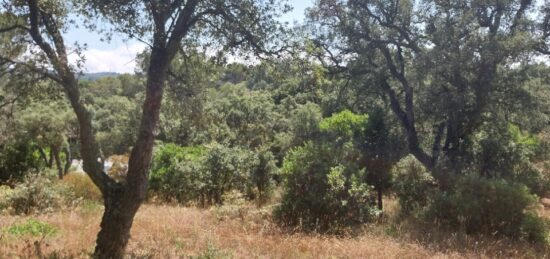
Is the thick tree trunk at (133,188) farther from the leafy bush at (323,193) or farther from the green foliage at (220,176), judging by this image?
the green foliage at (220,176)

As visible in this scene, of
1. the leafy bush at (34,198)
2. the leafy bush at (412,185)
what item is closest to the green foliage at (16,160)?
the leafy bush at (34,198)

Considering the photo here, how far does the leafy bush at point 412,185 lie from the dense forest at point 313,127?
0.12 feet

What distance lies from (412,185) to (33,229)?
8771mm

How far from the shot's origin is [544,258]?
8711mm

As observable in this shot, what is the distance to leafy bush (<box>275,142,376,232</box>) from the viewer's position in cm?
1050

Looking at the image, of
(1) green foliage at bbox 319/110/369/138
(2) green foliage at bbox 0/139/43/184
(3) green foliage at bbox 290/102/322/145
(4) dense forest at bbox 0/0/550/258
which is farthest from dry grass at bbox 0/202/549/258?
(3) green foliage at bbox 290/102/322/145

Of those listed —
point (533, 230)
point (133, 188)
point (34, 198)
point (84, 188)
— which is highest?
point (133, 188)

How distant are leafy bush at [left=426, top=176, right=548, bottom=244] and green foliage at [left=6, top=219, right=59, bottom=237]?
8195 mm

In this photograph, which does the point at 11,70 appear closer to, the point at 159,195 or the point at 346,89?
the point at 159,195

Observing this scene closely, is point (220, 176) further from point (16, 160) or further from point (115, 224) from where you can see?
point (16, 160)

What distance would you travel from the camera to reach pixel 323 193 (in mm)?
10695

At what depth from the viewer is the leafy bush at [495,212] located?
10219mm

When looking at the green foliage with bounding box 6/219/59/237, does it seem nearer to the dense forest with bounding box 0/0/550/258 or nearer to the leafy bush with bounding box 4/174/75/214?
the dense forest with bounding box 0/0/550/258

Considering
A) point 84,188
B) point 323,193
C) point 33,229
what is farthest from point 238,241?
point 84,188
